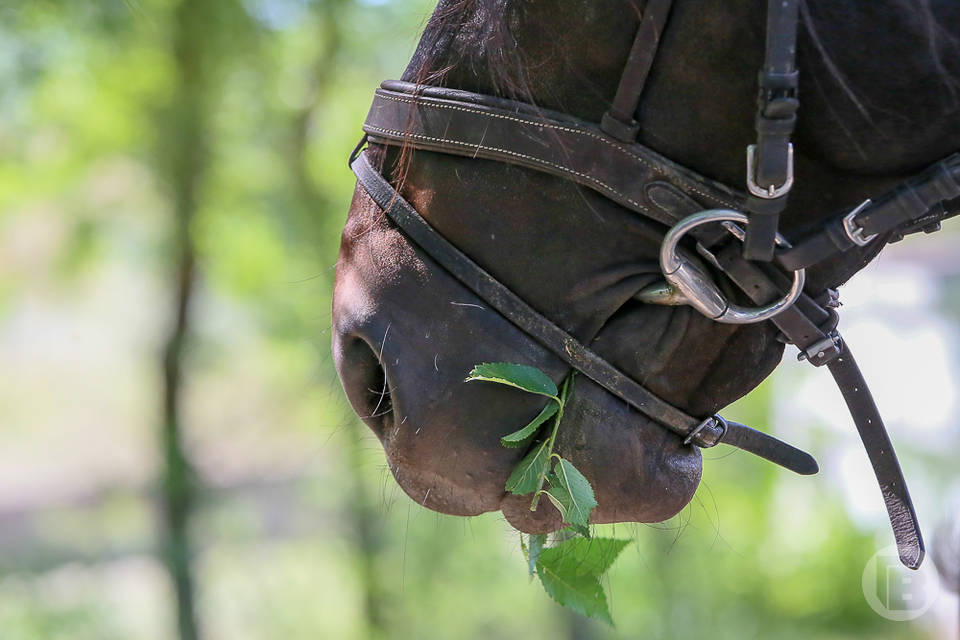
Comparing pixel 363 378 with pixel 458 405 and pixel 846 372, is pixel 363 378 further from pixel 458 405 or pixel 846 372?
pixel 846 372

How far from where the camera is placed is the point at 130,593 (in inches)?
308

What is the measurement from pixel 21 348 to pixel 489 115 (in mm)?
7822

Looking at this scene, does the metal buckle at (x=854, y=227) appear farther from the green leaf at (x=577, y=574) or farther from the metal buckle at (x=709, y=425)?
the green leaf at (x=577, y=574)

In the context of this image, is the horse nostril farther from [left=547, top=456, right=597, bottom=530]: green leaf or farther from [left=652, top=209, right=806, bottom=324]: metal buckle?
[left=652, top=209, right=806, bottom=324]: metal buckle

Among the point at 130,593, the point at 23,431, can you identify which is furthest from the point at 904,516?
the point at 23,431

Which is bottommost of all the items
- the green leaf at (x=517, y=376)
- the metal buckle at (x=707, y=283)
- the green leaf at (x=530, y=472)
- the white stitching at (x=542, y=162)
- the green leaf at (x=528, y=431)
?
the green leaf at (x=530, y=472)

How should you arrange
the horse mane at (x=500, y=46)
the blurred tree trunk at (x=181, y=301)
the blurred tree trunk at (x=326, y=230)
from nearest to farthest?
the horse mane at (x=500, y=46) < the blurred tree trunk at (x=181, y=301) < the blurred tree trunk at (x=326, y=230)

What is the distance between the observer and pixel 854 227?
45.7 inches

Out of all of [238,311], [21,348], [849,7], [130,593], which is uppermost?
[849,7]

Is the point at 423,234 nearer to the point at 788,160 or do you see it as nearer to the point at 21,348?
the point at 788,160

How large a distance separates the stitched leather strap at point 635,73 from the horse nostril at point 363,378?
0.46 m

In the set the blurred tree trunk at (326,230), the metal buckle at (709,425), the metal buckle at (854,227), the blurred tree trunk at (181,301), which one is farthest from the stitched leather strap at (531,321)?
the blurred tree trunk at (181,301)

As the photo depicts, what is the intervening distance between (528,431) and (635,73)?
0.50m

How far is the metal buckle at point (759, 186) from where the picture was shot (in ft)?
3.65
